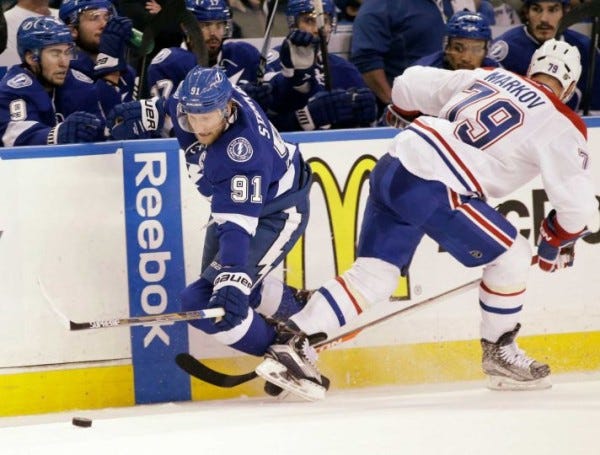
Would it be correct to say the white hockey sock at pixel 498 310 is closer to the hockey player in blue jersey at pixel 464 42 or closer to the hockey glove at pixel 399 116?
the hockey glove at pixel 399 116

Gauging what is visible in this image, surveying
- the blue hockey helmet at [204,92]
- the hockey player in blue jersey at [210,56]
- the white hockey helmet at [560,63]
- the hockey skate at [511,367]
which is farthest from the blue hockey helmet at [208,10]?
→ the hockey skate at [511,367]

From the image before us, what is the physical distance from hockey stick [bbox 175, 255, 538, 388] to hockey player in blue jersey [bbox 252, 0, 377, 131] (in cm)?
80

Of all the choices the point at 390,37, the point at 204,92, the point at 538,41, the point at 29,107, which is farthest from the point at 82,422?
the point at 538,41

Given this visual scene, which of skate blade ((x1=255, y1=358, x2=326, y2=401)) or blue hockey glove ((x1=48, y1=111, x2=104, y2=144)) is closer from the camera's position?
skate blade ((x1=255, y1=358, x2=326, y2=401))

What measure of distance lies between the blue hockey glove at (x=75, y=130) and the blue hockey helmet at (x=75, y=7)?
72 centimetres

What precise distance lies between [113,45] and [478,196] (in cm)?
161

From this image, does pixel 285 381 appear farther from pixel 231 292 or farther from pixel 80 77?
pixel 80 77

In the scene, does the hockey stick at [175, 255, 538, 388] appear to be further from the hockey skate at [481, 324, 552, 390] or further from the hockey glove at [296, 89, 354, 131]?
the hockey glove at [296, 89, 354, 131]

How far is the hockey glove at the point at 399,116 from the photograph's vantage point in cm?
537

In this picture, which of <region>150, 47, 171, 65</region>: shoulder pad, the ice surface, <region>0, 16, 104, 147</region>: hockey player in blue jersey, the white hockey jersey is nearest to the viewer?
the ice surface

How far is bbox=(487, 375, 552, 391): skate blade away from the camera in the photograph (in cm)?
525

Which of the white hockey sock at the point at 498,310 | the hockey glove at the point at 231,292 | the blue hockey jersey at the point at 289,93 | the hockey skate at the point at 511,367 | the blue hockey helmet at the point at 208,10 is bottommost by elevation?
the hockey skate at the point at 511,367

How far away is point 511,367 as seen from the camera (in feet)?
17.1

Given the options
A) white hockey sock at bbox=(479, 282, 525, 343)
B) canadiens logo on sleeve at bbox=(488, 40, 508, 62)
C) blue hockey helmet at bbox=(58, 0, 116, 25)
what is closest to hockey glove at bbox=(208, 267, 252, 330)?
white hockey sock at bbox=(479, 282, 525, 343)
